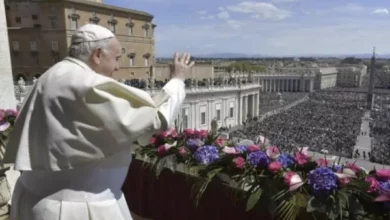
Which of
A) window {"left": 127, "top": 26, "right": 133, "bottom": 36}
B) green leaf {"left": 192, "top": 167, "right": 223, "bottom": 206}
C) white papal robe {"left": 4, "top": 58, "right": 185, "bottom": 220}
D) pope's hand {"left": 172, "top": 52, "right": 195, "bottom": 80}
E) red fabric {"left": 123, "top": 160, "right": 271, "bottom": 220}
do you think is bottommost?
red fabric {"left": 123, "top": 160, "right": 271, "bottom": 220}

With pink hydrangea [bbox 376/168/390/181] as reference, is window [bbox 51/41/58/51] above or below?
above

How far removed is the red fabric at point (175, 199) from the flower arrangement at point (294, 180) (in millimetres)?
171

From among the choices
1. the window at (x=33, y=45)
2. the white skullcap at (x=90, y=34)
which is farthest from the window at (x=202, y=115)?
the white skullcap at (x=90, y=34)

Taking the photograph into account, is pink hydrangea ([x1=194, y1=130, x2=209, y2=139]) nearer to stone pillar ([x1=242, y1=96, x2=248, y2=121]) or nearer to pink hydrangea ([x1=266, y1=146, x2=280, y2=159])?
pink hydrangea ([x1=266, y1=146, x2=280, y2=159])

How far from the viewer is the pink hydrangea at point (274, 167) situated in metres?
2.63

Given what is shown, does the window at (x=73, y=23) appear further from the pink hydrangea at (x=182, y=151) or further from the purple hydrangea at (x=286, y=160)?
the purple hydrangea at (x=286, y=160)

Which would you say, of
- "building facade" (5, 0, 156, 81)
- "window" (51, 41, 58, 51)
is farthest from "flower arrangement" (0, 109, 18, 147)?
"window" (51, 41, 58, 51)

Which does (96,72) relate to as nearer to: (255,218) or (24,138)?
(24,138)

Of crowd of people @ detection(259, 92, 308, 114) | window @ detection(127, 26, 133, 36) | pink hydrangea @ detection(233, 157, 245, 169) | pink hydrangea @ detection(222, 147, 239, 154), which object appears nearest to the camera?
pink hydrangea @ detection(233, 157, 245, 169)

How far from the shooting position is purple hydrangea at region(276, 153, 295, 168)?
108 inches

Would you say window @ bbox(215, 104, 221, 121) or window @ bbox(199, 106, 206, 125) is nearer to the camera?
window @ bbox(199, 106, 206, 125)

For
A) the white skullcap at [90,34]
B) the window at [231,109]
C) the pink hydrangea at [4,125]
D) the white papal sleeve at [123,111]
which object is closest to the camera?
the white papal sleeve at [123,111]

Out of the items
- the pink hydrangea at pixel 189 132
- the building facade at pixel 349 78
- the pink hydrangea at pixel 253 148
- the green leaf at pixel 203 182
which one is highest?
the pink hydrangea at pixel 253 148

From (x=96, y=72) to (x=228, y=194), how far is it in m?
1.78
